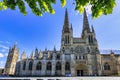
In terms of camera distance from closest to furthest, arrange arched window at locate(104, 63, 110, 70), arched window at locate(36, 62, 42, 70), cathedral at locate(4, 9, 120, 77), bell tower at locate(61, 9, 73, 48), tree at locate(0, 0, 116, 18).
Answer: tree at locate(0, 0, 116, 18) → cathedral at locate(4, 9, 120, 77) → arched window at locate(36, 62, 42, 70) → arched window at locate(104, 63, 110, 70) → bell tower at locate(61, 9, 73, 48)

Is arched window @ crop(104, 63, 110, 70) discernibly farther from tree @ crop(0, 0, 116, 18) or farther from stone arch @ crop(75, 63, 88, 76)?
tree @ crop(0, 0, 116, 18)

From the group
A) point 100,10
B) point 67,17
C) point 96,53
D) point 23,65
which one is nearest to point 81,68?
point 96,53

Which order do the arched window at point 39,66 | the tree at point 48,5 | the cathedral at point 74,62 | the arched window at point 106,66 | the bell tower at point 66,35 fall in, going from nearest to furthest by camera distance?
the tree at point 48,5, the cathedral at point 74,62, the arched window at point 39,66, the arched window at point 106,66, the bell tower at point 66,35

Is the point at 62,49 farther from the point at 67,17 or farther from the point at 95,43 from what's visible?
the point at 67,17

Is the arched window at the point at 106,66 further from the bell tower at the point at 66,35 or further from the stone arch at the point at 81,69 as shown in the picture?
the bell tower at the point at 66,35

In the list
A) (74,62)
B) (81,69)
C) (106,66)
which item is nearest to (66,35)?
(74,62)

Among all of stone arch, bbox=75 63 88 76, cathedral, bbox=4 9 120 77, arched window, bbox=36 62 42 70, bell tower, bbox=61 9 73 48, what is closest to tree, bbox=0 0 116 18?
cathedral, bbox=4 9 120 77

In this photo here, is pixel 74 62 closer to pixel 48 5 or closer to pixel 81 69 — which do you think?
pixel 81 69

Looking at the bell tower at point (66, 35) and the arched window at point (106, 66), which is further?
the bell tower at point (66, 35)

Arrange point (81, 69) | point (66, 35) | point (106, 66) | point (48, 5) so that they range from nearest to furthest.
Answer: point (48, 5)
point (81, 69)
point (106, 66)
point (66, 35)

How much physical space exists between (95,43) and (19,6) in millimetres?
50201

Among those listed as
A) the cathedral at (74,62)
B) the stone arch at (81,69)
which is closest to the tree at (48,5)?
the cathedral at (74,62)

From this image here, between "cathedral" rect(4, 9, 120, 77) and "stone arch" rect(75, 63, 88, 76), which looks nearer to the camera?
"cathedral" rect(4, 9, 120, 77)

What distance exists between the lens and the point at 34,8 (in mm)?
2383
